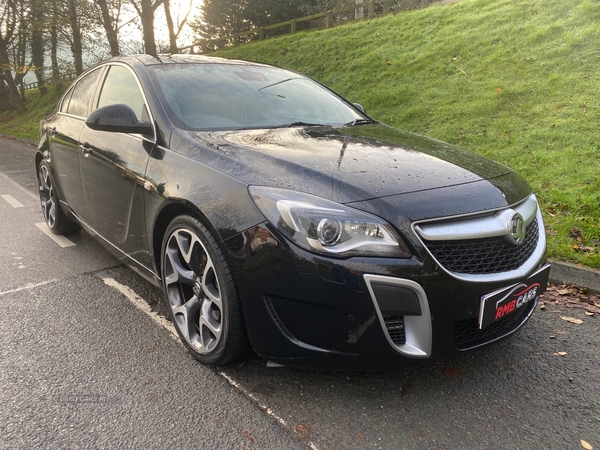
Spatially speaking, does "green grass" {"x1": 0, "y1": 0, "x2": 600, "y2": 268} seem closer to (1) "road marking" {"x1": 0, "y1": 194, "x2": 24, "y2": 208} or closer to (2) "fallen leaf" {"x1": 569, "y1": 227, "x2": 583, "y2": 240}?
(2) "fallen leaf" {"x1": 569, "y1": 227, "x2": 583, "y2": 240}

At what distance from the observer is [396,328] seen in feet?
6.64

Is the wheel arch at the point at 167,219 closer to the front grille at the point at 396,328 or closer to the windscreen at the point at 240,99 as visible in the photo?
the windscreen at the point at 240,99

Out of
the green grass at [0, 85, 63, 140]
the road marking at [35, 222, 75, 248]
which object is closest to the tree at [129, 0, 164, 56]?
the green grass at [0, 85, 63, 140]

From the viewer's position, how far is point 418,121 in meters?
7.86

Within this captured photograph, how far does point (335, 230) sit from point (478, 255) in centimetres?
64

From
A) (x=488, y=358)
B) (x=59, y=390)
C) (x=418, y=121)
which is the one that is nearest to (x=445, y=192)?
(x=488, y=358)

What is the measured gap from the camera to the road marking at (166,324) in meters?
2.14

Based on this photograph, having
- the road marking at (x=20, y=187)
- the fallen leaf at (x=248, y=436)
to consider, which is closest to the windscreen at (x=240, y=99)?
the fallen leaf at (x=248, y=436)

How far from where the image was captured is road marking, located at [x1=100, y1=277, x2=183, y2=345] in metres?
2.97

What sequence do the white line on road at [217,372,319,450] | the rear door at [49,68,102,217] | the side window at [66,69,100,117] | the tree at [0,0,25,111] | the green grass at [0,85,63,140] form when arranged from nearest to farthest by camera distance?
the white line on road at [217,372,319,450] < the rear door at [49,68,102,217] < the side window at [66,69,100,117] < the green grass at [0,85,63,140] < the tree at [0,0,25,111]

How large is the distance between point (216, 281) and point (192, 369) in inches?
20.0

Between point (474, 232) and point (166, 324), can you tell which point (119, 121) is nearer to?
point (166, 324)

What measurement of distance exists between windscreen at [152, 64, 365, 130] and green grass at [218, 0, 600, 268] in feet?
7.24

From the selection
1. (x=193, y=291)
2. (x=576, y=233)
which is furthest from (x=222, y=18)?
(x=193, y=291)
